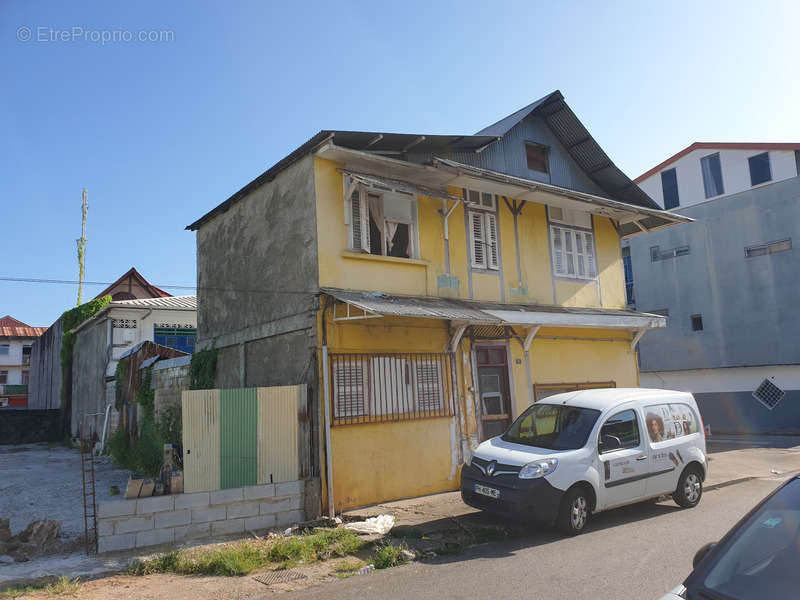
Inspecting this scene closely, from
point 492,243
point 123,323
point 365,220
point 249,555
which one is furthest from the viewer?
point 123,323

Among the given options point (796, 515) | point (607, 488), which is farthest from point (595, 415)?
point (796, 515)

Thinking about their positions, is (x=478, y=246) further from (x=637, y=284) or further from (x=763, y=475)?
(x=637, y=284)

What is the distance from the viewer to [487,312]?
36.6 ft

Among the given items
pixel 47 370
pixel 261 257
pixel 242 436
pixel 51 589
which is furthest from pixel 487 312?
pixel 47 370

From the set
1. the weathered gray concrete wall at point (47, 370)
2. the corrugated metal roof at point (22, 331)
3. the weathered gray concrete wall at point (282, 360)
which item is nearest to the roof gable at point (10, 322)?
the corrugated metal roof at point (22, 331)

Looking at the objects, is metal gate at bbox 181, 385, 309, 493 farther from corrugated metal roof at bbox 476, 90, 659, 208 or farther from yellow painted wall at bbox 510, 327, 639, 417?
corrugated metal roof at bbox 476, 90, 659, 208

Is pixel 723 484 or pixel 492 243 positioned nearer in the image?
pixel 723 484

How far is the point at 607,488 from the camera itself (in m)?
8.07

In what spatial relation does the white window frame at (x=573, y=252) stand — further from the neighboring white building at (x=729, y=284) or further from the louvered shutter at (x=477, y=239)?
the neighboring white building at (x=729, y=284)

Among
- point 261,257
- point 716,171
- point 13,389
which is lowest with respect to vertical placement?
point 13,389

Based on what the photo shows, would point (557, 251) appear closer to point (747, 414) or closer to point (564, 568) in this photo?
point (564, 568)

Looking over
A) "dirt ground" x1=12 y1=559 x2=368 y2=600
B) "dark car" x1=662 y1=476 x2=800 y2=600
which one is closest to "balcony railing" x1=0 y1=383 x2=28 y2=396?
"dirt ground" x1=12 y1=559 x2=368 y2=600

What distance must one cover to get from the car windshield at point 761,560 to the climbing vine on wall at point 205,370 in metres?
11.8

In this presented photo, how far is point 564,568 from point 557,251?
29.9 ft
